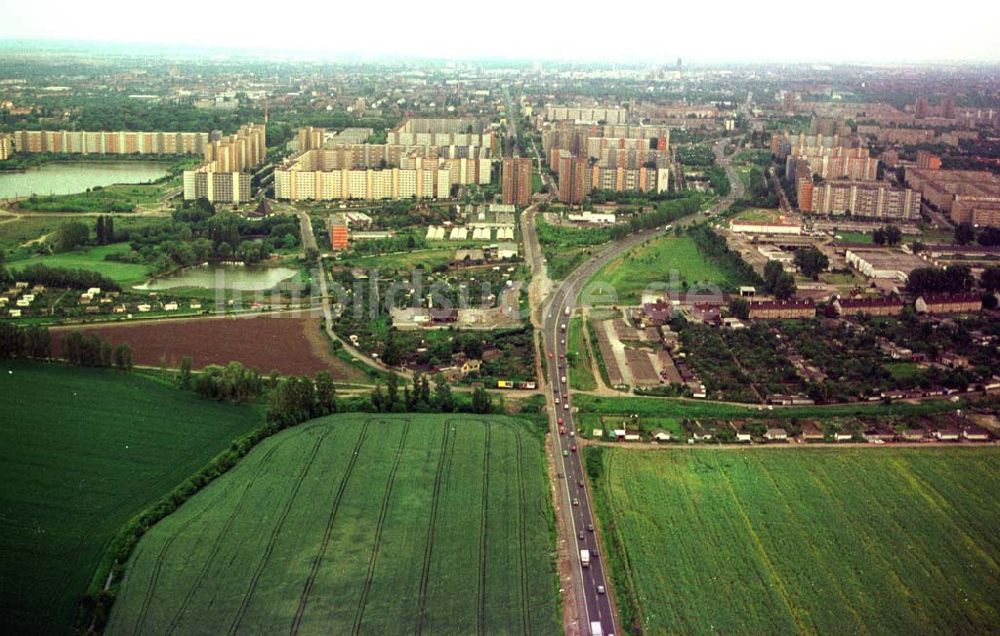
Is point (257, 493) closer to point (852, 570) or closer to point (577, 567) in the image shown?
point (577, 567)

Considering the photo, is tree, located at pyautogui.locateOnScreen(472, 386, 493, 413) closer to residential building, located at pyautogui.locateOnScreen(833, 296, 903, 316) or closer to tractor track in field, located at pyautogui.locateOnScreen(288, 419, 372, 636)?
tractor track in field, located at pyautogui.locateOnScreen(288, 419, 372, 636)

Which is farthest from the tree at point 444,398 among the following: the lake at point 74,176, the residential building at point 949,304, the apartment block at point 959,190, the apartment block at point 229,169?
the lake at point 74,176

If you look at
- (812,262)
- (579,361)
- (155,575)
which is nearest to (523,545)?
(155,575)

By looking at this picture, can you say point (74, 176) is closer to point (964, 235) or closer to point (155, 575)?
point (964, 235)

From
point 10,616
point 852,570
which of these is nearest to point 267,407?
point 10,616

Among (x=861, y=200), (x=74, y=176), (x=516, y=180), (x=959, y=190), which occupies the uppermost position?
(x=959, y=190)

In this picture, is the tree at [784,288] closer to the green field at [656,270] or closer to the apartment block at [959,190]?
the green field at [656,270]

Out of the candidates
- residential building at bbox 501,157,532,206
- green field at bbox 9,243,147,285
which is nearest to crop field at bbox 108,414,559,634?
green field at bbox 9,243,147,285
